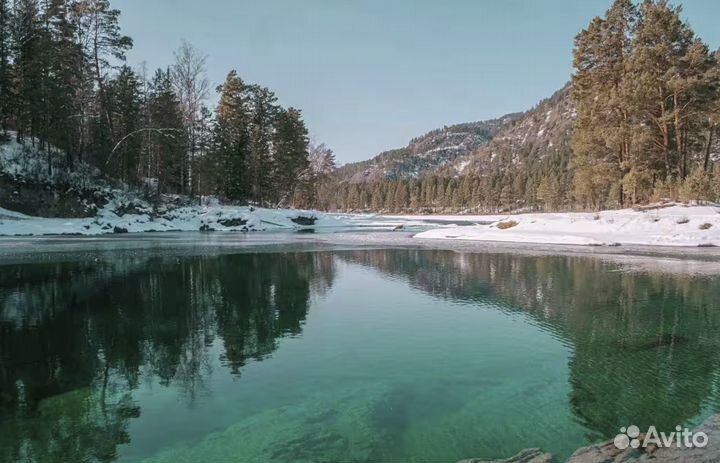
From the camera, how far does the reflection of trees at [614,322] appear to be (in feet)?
19.5

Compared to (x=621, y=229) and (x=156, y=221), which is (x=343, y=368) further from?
(x=156, y=221)

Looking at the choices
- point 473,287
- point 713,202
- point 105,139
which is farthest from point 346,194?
point 473,287

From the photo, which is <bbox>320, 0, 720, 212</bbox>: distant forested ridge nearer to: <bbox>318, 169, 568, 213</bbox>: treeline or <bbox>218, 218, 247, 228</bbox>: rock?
<bbox>218, 218, 247, 228</bbox>: rock

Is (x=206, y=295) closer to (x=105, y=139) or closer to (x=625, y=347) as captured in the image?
(x=625, y=347)

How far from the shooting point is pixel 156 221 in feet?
143

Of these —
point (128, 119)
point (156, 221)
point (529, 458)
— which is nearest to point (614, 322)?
point (529, 458)

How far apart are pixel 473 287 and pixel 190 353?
30.8 ft

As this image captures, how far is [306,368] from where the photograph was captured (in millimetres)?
7227

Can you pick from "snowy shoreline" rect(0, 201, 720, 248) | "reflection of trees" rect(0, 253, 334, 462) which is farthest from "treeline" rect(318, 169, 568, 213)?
"reflection of trees" rect(0, 253, 334, 462)

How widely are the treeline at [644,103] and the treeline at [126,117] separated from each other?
3487cm

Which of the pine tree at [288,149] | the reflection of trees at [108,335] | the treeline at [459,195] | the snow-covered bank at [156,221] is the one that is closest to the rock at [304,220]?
the snow-covered bank at [156,221]

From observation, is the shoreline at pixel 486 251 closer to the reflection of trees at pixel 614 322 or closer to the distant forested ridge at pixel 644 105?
the reflection of trees at pixel 614 322

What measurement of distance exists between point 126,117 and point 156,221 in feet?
44.0

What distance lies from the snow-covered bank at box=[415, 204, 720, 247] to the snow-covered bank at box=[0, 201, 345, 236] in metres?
23.2
